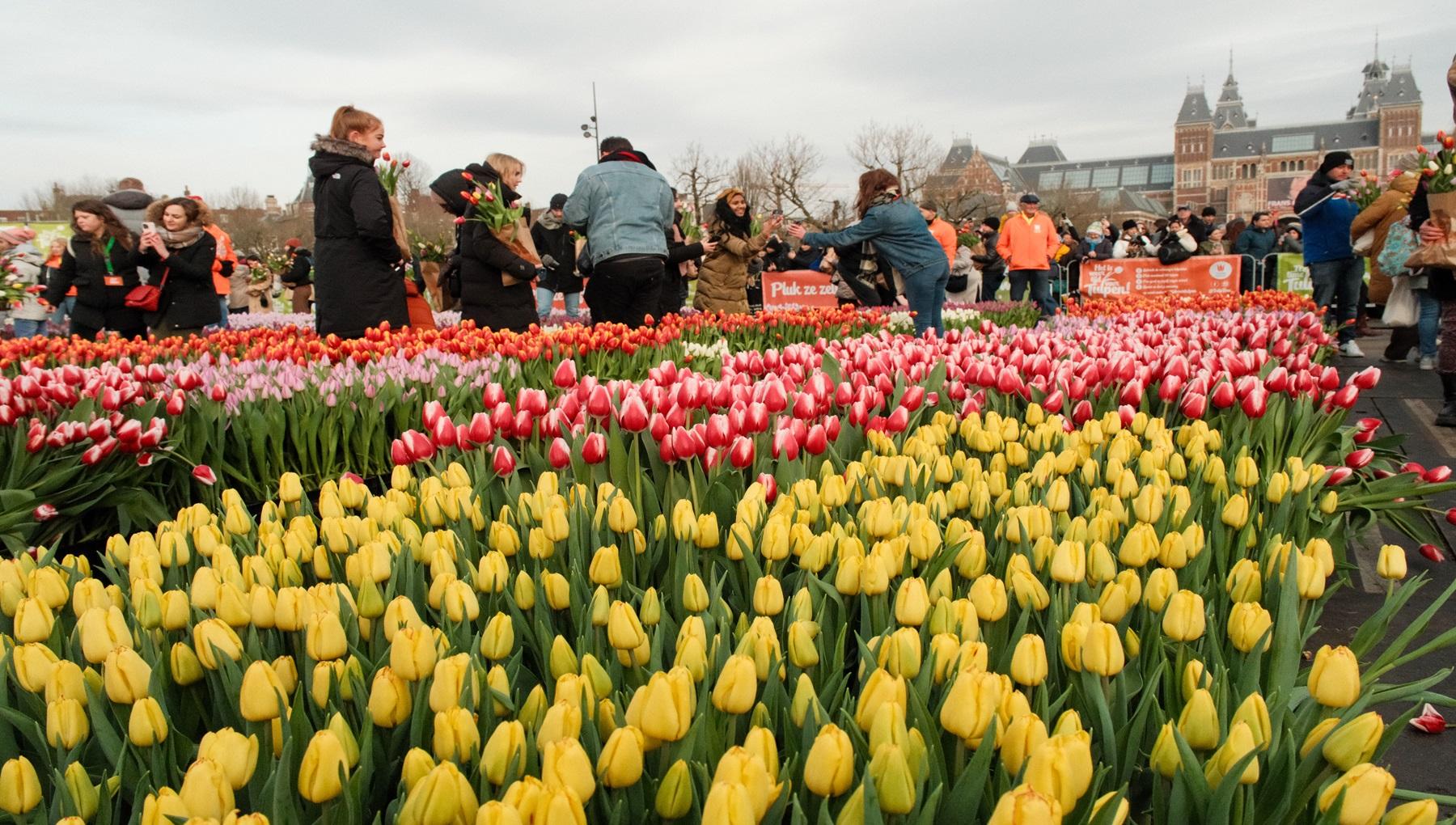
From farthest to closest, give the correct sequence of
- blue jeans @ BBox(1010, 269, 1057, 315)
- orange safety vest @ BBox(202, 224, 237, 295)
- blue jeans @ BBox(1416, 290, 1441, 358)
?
blue jeans @ BBox(1010, 269, 1057, 315), orange safety vest @ BBox(202, 224, 237, 295), blue jeans @ BBox(1416, 290, 1441, 358)

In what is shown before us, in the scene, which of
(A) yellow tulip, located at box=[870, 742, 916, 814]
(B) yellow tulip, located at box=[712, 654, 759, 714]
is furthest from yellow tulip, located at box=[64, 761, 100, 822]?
(A) yellow tulip, located at box=[870, 742, 916, 814]

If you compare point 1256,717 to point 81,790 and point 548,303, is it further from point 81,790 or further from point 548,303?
point 548,303

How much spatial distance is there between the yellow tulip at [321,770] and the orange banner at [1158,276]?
15.3 metres

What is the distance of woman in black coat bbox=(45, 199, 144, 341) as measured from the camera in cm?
784

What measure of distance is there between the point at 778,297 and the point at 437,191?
8814 millimetres

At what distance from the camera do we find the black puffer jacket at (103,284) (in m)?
7.84

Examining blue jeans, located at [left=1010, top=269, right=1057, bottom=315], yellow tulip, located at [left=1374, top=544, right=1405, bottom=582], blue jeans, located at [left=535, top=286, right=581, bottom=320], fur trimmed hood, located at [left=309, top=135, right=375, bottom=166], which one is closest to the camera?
yellow tulip, located at [left=1374, top=544, right=1405, bottom=582]

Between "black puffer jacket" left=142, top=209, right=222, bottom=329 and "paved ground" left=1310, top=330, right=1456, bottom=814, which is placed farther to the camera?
"black puffer jacket" left=142, top=209, right=222, bottom=329

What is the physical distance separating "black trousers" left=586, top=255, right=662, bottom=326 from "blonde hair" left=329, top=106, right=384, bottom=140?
1817 millimetres

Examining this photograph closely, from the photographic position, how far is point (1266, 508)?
2.31 metres

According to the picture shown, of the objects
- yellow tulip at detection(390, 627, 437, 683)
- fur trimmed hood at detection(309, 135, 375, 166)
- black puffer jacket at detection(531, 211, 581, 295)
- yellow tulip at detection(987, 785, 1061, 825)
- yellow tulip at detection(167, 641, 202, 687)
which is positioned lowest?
yellow tulip at detection(167, 641, 202, 687)

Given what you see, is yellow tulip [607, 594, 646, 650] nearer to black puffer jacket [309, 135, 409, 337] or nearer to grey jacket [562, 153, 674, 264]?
black puffer jacket [309, 135, 409, 337]

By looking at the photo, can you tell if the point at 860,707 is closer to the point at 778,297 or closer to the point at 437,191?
the point at 437,191

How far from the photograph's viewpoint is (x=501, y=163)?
7.43 m
